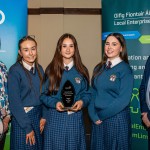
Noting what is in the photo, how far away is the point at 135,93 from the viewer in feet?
10.0

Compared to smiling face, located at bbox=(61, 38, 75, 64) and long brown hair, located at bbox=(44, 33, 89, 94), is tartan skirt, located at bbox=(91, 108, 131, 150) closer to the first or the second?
long brown hair, located at bbox=(44, 33, 89, 94)

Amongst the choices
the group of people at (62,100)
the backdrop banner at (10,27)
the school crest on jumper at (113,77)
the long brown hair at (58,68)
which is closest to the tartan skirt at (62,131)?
the group of people at (62,100)

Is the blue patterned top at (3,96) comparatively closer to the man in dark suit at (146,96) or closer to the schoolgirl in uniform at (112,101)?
the schoolgirl in uniform at (112,101)

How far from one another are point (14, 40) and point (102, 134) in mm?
1492

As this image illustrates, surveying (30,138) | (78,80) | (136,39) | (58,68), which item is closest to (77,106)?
(78,80)

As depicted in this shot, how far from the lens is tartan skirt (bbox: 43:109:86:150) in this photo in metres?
2.18

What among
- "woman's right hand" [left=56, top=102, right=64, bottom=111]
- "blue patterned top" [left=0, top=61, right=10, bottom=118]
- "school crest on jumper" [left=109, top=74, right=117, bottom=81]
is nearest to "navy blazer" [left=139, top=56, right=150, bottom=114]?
"school crest on jumper" [left=109, top=74, right=117, bottom=81]

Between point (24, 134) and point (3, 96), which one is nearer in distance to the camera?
point (24, 134)

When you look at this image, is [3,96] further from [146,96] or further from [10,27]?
[146,96]

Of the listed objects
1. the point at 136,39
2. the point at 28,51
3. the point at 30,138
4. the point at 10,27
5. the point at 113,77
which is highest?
the point at 10,27

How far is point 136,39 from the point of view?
3.03 m

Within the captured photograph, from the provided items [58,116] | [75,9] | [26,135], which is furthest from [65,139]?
[75,9]

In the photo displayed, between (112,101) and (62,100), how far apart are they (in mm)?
440

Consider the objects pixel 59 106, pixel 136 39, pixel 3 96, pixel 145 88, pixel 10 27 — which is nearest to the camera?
pixel 59 106
